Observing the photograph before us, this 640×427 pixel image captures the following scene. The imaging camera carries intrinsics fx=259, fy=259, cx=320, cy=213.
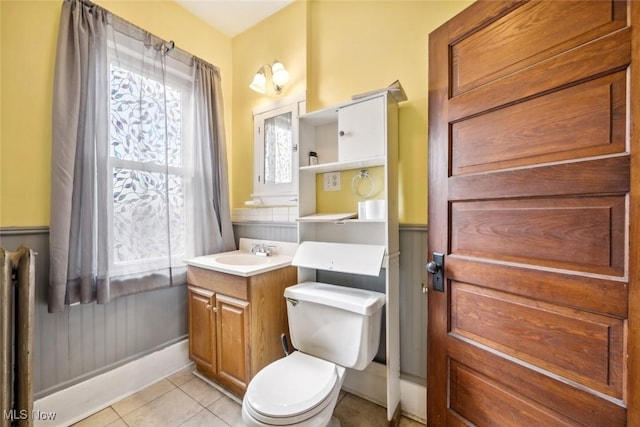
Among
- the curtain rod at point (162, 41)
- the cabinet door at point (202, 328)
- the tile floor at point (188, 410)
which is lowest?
the tile floor at point (188, 410)

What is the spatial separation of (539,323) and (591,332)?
0.12 meters

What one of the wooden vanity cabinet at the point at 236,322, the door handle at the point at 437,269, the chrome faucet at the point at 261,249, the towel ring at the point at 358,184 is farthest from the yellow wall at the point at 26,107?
the door handle at the point at 437,269

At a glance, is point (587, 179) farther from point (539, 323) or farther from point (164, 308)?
point (164, 308)

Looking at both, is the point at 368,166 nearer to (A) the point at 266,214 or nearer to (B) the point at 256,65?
(A) the point at 266,214

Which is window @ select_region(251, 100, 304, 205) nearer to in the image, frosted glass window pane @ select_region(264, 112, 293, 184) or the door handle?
frosted glass window pane @ select_region(264, 112, 293, 184)

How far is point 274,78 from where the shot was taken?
1.95 metres

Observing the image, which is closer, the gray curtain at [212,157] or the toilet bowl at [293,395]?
the toilet bowl at [293,395]

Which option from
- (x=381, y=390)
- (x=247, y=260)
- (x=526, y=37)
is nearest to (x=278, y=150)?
(x=247, y=260)

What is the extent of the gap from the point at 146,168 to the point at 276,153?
91cm

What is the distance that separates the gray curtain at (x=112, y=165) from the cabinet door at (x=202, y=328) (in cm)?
24

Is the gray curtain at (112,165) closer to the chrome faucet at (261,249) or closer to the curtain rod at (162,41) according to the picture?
the curtain rod at (162,41)

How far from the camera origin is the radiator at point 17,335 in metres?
0.98

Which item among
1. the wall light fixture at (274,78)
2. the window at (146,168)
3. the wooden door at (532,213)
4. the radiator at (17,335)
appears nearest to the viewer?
the wooden door at (532,213)

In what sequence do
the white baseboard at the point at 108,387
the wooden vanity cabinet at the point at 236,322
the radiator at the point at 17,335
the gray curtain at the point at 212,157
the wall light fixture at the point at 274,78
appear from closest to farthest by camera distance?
the radiator at the point at 17,335 < the white baseboard at the point at 108,387 < the wooden vanity cabinet at the point at 236,322 < the wall light fixture at the point at 274,78 < the gray curtain at the point at 212,157
